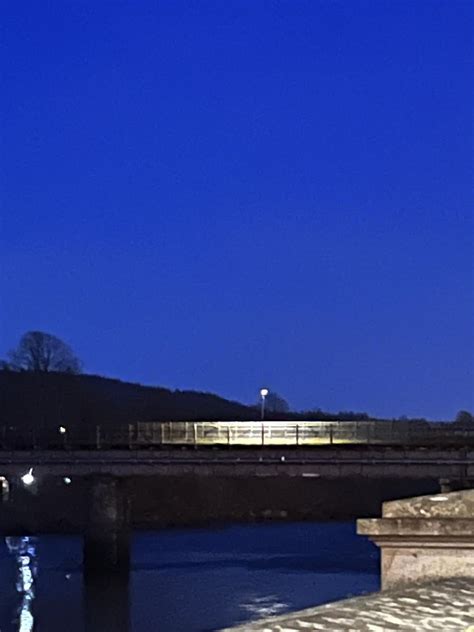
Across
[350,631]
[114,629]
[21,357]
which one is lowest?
[114,629]

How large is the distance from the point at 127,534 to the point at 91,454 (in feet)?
13.0

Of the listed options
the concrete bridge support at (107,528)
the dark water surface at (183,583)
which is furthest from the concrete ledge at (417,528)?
the concrete bridge support at (107,528)

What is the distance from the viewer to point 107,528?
5916 centimetres

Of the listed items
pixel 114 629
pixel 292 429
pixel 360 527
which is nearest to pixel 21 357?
pixel 292 429

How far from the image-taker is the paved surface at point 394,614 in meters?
6.30

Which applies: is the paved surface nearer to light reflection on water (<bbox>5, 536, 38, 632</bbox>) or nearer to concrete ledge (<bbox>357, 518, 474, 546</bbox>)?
concrete ledge (<bbox>357, 518, 474, 546</bbox>)

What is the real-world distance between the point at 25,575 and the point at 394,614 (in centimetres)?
4984

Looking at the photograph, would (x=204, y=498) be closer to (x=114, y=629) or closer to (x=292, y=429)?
(x=292, y=429)

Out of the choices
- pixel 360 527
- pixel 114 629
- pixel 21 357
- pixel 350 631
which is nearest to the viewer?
pixel 350 631

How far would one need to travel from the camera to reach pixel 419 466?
5712 cm

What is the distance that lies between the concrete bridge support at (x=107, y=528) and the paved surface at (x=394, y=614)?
4993cm

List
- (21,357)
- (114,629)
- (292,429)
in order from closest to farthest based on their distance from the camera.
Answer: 1. (114,629)
2. (292,429)
3. (21,357)

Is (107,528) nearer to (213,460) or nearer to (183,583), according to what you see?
(213,460)

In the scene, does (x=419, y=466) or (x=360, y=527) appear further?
(x=419, y=466)
